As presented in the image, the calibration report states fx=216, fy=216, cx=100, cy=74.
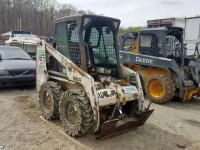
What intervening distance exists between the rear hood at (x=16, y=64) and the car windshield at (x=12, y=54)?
45 centimetres

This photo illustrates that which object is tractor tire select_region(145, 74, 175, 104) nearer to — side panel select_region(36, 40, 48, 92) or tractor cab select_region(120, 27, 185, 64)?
tractor cab select_region(120, 27, 185, 64)

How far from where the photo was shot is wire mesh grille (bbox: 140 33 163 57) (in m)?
6.90

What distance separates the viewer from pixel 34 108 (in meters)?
5.54

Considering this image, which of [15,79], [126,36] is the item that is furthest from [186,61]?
[15,79]

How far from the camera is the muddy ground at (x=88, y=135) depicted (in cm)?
369

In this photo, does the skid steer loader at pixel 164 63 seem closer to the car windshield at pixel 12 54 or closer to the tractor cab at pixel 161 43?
the tractor cab at pixel 161 43

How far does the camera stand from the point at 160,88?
6.80 m

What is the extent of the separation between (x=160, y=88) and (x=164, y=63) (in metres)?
0.83

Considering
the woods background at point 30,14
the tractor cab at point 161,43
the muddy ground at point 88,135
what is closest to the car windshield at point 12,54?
the muddy ground at point 88,135

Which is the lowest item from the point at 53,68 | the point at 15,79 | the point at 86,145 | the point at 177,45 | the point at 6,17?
the point at 86,145

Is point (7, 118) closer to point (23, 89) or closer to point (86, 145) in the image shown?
point (86, 145)

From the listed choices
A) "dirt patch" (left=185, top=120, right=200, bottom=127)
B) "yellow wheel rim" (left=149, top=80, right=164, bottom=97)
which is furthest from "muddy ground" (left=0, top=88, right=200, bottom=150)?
"yellow wheel rim" (left=149, top=80, right=164, bottom=97)

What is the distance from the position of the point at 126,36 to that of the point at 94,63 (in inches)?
136

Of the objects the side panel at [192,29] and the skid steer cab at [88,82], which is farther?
the side panel at [192,29]
